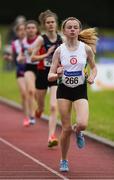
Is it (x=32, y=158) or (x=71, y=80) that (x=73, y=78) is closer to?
(x=71, y=80)

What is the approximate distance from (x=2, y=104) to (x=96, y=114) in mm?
3827

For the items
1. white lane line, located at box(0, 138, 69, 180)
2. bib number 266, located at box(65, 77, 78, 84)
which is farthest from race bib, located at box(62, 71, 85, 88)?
white lane line, located at box(0, 138, 69, 180)

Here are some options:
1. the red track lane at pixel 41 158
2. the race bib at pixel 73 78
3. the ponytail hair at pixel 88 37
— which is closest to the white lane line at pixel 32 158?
the red track lane at pixel 41 158

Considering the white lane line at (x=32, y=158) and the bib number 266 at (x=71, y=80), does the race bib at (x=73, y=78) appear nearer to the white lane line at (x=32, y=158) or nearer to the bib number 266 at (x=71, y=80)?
the bib number 266 at (x=71, y=80)

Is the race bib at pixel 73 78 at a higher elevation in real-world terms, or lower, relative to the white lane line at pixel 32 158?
higher

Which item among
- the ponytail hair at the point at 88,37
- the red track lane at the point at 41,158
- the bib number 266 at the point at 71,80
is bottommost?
the red track lane at the point at 41,158

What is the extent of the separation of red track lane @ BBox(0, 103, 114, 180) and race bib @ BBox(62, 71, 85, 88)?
4.15 ft

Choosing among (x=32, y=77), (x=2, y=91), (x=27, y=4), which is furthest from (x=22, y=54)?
(x=27, y=4)

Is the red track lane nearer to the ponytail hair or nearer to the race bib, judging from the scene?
the race bib

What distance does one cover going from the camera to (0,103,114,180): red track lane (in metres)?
11.7

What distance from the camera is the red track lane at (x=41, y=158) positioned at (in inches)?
459

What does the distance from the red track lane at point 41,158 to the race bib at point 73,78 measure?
49.8 inches

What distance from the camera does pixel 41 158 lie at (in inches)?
525

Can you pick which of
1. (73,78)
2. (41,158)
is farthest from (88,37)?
(41,158)
